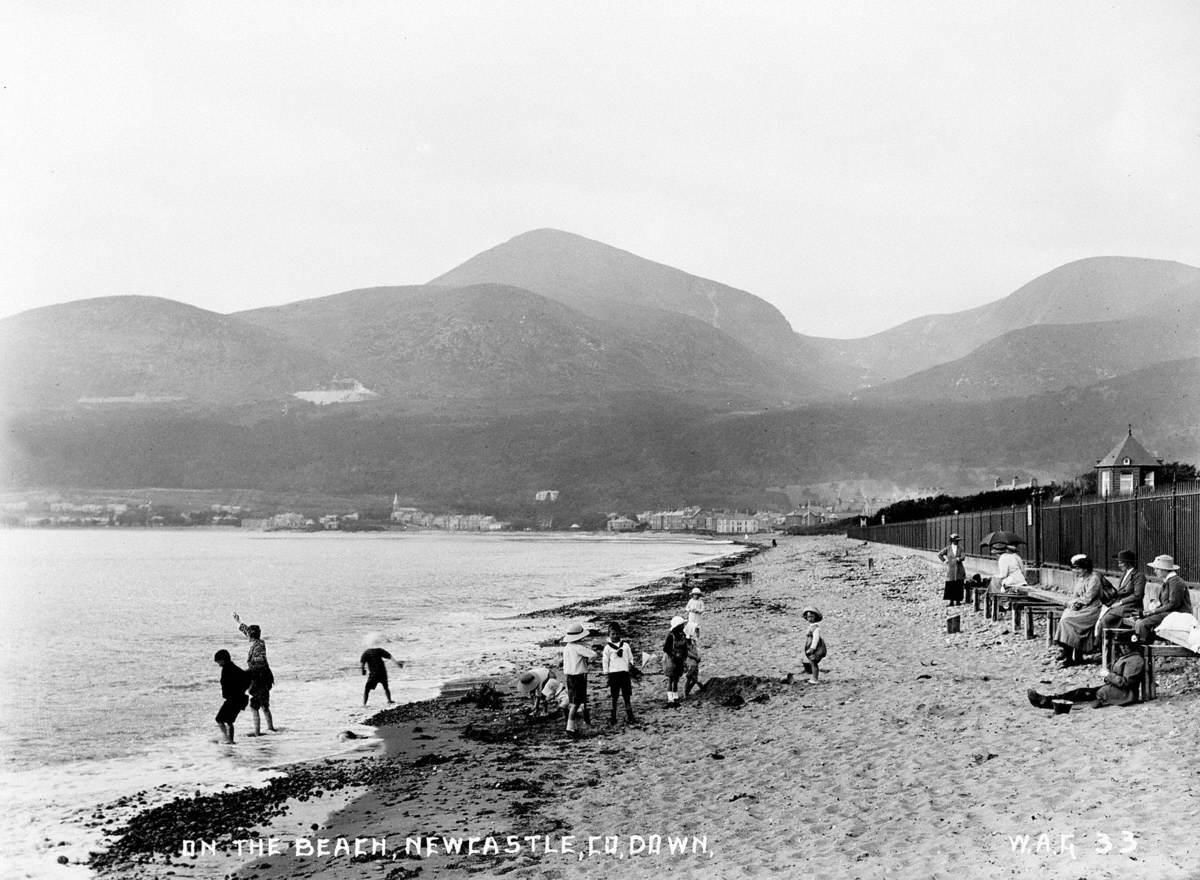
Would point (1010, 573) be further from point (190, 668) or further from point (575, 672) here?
point (190, 668)

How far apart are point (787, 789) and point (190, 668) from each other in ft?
80.0

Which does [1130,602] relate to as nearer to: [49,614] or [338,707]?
[338,707]

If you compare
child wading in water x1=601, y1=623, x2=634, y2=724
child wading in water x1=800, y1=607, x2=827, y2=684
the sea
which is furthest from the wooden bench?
the sea

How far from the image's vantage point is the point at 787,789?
10367mm

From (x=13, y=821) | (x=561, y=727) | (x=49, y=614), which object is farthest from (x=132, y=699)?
(x=49, y=614)

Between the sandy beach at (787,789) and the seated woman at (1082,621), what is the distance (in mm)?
298

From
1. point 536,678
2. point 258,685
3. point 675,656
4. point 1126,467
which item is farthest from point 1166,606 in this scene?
point 1126,467

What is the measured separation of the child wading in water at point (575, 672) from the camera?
46.7 ft

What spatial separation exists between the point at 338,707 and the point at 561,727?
7.08 m

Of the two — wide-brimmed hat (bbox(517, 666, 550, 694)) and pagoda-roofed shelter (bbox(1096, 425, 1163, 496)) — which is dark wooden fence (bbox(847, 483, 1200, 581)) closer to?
wide-brimmed hat (bbox(517, 666, 550, 694))

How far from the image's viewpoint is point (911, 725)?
1228cm

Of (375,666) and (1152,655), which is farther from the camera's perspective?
(375,666)

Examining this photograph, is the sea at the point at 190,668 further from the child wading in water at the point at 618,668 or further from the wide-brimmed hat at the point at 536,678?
the child wading in water at the point at 618,668

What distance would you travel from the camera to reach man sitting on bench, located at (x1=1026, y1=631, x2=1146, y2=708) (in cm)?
1135
